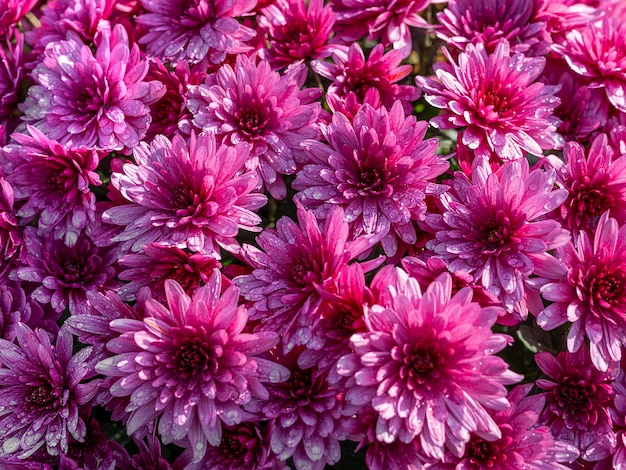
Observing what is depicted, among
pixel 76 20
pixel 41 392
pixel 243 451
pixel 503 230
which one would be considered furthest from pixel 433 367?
pixel 76 20

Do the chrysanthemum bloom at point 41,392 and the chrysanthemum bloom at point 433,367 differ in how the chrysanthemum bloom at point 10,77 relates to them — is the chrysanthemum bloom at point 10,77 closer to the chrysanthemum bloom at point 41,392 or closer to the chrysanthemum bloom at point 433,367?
the chrysanthemum bloom at point 41,392

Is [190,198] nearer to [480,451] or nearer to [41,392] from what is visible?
[41,392]

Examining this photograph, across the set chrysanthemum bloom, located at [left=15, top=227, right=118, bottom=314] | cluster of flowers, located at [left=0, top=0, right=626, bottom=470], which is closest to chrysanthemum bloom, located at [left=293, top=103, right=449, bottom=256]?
cluster of flowers, located at [left=0, top=0, right=626, bottom=470]

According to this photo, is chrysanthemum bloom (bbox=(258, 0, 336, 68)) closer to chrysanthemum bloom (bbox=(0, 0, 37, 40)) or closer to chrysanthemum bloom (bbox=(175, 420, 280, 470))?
chrysanthemum bloom (bbox=(0, 0, 37, 40))

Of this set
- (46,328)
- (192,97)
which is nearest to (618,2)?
(192,97)

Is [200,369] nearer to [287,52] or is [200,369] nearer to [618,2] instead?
[287,52]
